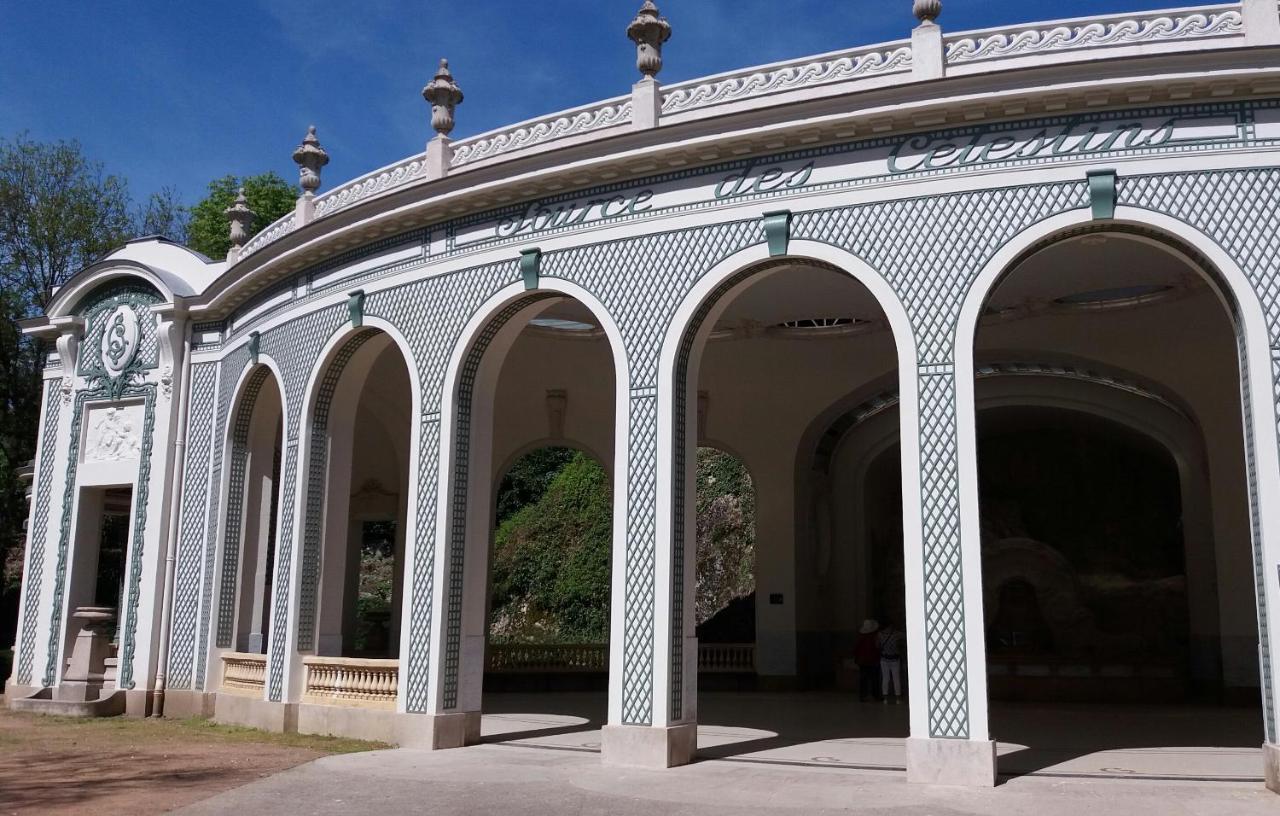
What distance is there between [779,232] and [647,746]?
5.30m

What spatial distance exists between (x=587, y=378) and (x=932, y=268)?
412 inches

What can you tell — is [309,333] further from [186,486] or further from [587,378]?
[587,378]

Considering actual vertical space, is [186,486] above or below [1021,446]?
below

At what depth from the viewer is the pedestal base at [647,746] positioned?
10.7 m

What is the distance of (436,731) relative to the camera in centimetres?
1225

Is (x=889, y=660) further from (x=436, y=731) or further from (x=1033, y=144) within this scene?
(x=1033, y=144)

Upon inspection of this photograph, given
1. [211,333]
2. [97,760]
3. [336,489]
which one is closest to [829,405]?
[336,489]

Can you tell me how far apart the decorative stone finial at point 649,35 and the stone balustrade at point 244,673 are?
361 inches

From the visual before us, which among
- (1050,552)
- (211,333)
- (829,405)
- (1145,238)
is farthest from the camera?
(1050,552)

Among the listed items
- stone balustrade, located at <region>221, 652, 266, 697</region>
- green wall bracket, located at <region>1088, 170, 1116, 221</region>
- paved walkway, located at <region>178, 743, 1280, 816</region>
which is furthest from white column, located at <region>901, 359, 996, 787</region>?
stone balustrade, located at <region>221, 652, 266, 697</region>

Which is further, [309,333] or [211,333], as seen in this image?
[211,333]

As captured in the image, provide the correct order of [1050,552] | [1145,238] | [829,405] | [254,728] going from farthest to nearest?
[1050,552]
[829,405]
[254,728]
[1145,238]

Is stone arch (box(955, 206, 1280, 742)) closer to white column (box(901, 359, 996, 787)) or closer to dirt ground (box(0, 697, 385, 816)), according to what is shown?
white column (box(901, 359, 996, 787))

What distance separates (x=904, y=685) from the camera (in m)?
18.1
